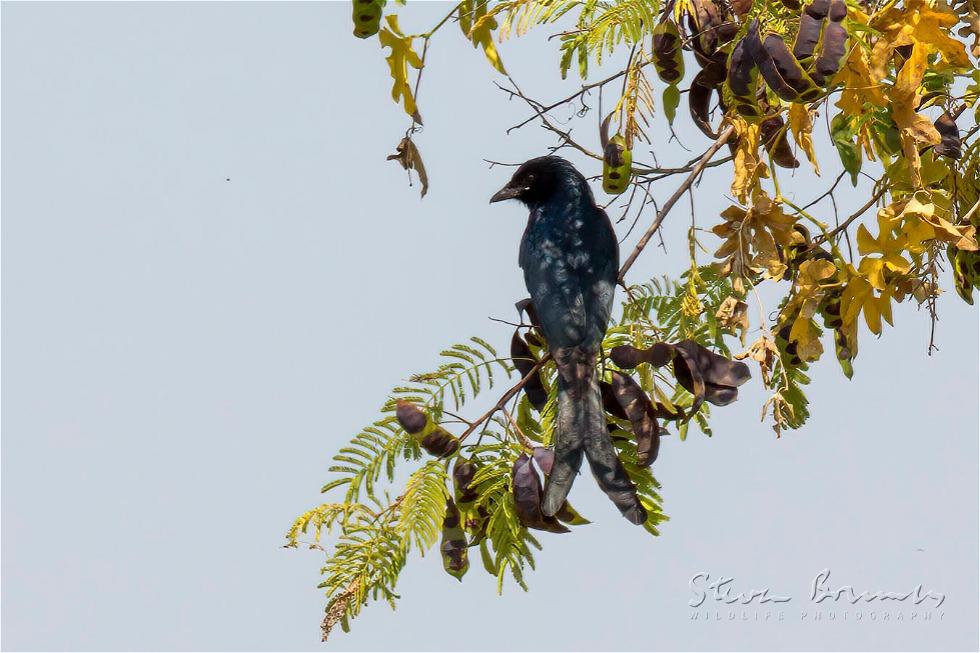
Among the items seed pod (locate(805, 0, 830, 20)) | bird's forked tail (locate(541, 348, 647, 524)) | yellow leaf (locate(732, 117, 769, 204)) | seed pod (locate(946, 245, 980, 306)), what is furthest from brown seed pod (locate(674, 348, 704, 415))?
seed pod (locate(946, 245, 980, 306))

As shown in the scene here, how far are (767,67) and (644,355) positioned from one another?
0.80 metres

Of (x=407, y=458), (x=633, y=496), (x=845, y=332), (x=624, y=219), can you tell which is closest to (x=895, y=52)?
(x=845, y=332)

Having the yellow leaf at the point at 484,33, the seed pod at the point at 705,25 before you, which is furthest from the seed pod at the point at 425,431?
the seed pod at the point at 705,25

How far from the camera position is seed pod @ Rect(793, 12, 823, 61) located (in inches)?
111

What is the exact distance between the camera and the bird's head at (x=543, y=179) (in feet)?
15.4

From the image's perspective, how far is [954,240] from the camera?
2.94m

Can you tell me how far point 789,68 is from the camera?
280cm

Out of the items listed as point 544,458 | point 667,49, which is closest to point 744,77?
point 667,49

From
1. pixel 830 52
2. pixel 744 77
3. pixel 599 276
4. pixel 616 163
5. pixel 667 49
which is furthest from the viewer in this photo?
pixel 599 276

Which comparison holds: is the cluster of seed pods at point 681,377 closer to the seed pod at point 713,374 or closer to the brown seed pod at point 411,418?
the seed pod at point 713,374

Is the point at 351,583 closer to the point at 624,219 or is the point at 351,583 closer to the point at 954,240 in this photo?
the point at 624,219

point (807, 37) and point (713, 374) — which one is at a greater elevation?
point (807, 37)

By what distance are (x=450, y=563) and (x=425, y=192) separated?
3.04ft

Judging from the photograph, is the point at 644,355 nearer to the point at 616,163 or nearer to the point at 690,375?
the point at 690,375
